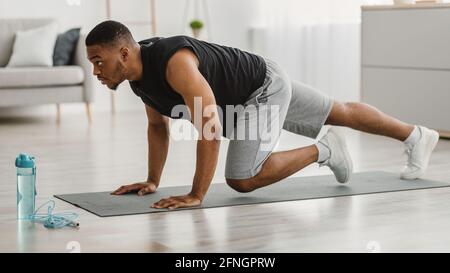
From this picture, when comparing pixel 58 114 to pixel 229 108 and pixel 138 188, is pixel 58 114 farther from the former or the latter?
pixel 229 108

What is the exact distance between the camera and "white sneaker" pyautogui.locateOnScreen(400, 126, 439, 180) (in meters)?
3.75

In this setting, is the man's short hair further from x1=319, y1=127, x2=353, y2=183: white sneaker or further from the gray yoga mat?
x1=319, y1=127, x2=353, y2=183: white sneaker

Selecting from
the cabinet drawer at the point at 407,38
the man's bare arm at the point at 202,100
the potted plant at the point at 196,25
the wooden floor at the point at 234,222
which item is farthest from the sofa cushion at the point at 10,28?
the man's bare arm at the point at 202,100

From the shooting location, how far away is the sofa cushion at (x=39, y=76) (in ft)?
21.0

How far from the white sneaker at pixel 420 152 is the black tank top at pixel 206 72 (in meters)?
0.75

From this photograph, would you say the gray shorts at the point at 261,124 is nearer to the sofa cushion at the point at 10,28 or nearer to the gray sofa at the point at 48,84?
the gray sofa at the point at 48,84

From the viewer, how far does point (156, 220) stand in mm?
3061

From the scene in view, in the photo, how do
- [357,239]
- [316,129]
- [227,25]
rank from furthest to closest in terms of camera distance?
[227,25]
[316,129]
[357,239]

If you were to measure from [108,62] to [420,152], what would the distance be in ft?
4.49

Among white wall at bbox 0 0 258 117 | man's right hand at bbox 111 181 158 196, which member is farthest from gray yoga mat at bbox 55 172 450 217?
white wall at bbox 0 0 258 117
